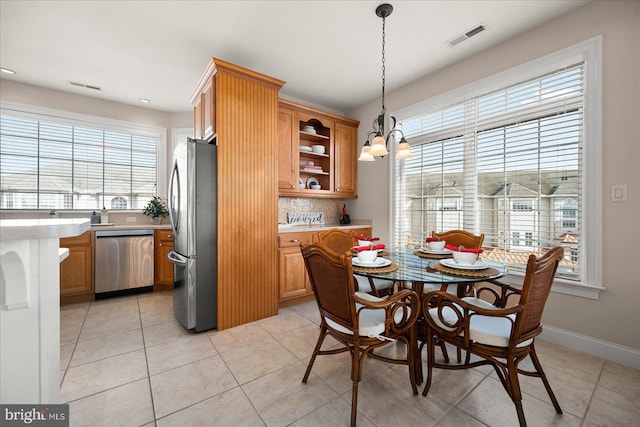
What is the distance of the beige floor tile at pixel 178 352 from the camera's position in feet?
6.60

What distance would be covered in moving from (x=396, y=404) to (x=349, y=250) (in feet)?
4.09

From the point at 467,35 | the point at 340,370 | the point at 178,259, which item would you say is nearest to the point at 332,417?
the point at 340,370

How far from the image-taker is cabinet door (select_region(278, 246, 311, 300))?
313 cm

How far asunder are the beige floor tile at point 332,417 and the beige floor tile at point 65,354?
1820mm

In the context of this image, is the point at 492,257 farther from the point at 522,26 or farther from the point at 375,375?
the point at 522,26

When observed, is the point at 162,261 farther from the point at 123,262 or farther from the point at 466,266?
the point at 466,266

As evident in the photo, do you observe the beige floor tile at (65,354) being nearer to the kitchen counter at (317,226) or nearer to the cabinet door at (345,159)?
the kitchen counter at (317,226)

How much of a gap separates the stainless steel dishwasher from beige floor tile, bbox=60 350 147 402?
183 centimetres

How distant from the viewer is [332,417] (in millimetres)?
1488

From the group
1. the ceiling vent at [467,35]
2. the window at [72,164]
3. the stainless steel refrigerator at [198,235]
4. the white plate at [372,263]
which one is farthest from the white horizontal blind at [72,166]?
the ceiling vent at [467,35]

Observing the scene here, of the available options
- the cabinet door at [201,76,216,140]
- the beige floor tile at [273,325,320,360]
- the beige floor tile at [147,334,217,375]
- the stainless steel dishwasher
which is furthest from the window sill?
the stainless steel dishwasher

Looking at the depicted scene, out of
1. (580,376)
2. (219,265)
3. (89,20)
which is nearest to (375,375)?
(580,376)

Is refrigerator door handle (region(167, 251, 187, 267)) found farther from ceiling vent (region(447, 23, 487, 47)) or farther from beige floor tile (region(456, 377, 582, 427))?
ceiling vent (region(447, 23, 487, 47))
